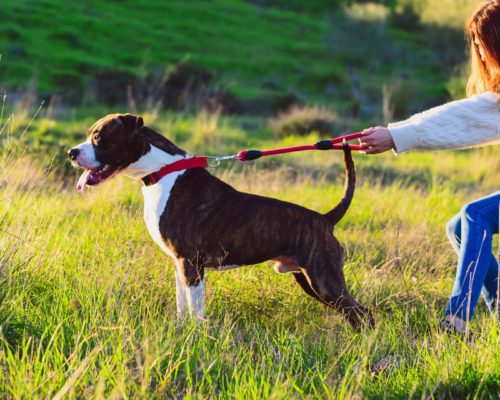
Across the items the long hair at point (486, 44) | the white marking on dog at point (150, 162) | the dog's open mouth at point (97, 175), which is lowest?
the dog's open mouth at point (97, 175)

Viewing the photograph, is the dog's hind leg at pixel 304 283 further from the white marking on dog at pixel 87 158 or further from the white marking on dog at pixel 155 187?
the white marking on dog at pixel 87 158

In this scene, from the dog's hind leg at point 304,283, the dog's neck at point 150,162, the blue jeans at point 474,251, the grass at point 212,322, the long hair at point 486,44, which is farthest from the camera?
the dog's hind leg at point 304,283

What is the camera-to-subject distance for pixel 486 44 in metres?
4.32

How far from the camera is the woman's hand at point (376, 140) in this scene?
4594 mm

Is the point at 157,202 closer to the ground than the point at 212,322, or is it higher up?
higher up

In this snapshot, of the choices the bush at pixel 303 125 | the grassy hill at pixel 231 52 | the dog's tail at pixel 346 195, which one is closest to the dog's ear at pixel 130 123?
the dog's tail at pixel 346 195

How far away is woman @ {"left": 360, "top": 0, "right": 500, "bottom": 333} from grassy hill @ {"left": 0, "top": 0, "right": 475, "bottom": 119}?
48.5 feet

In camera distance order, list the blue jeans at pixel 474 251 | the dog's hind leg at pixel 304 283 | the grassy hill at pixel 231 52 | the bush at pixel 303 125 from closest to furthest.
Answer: the blue jeans at pixel 474 251
the dog's hind leg at pixel 304 283
the bush at pixel 303 125
the grassy hill at pixel 231 52

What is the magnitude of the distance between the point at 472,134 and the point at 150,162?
1.75 m

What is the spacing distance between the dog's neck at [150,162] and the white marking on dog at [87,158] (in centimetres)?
19

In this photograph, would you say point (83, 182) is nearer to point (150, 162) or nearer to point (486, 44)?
point (150, 162)

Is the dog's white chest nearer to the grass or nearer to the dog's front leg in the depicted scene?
the dog's front leg

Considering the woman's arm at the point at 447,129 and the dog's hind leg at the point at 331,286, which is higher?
the woman's arm at the point at 447,129

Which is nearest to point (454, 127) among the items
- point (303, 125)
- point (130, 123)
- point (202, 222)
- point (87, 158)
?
point (202, 222)
